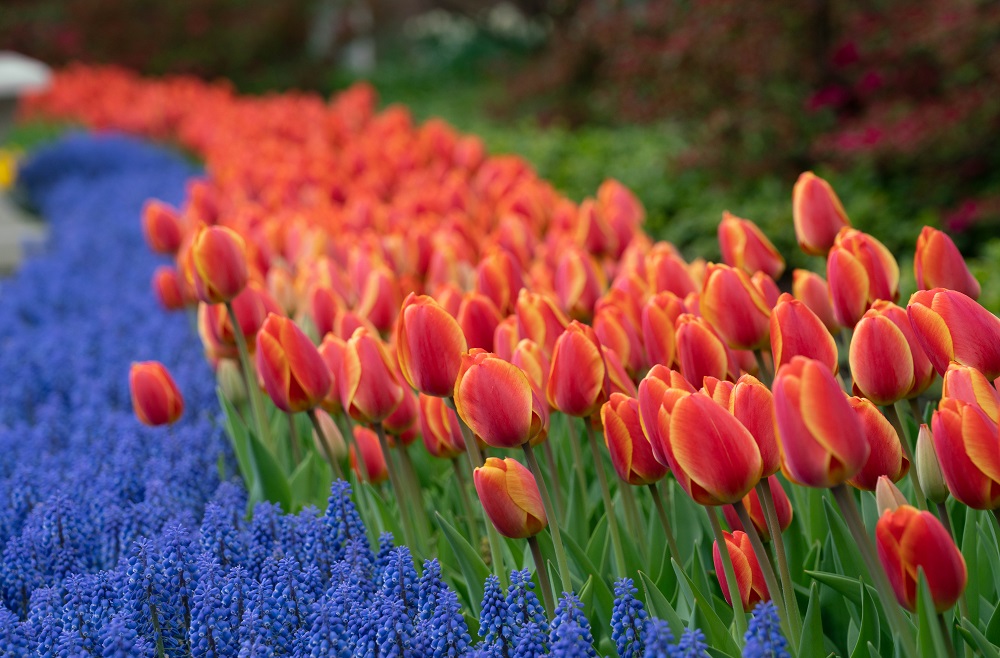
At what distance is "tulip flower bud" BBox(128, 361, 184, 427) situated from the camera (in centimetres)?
215

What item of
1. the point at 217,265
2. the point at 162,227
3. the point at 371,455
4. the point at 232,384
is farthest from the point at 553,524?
the point at 162,227

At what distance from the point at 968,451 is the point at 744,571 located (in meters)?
0.35

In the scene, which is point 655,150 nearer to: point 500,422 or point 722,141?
point 722,141

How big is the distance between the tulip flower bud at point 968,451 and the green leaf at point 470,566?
2.28 ft

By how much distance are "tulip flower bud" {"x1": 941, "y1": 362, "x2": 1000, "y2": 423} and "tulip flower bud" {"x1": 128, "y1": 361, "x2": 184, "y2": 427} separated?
1502 millimetres

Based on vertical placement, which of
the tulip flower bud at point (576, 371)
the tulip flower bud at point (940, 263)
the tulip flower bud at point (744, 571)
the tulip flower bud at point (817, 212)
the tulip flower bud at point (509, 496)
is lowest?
the tulip flower bud at point (744, 571)

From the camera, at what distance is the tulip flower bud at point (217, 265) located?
2.12m

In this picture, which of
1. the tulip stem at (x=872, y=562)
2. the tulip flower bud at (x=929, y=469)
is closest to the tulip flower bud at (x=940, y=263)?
the tulip flower bud at (x=929, y=469)

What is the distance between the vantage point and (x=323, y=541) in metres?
1.65

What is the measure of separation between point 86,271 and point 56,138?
22.4ft

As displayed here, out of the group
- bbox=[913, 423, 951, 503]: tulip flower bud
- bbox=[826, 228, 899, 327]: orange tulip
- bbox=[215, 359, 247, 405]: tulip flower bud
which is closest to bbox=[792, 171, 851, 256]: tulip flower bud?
bbox=[826, 228, 899, 327]: orange tulip

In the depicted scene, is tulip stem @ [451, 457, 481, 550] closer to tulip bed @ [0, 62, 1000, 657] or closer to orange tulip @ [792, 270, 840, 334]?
tulip bed @ [0, 62, 1000, 657]

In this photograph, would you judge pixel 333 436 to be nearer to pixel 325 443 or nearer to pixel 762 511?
pixel 325 443

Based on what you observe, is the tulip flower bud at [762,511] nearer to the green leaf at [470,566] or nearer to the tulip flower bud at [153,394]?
the green leaf at [470,566]
